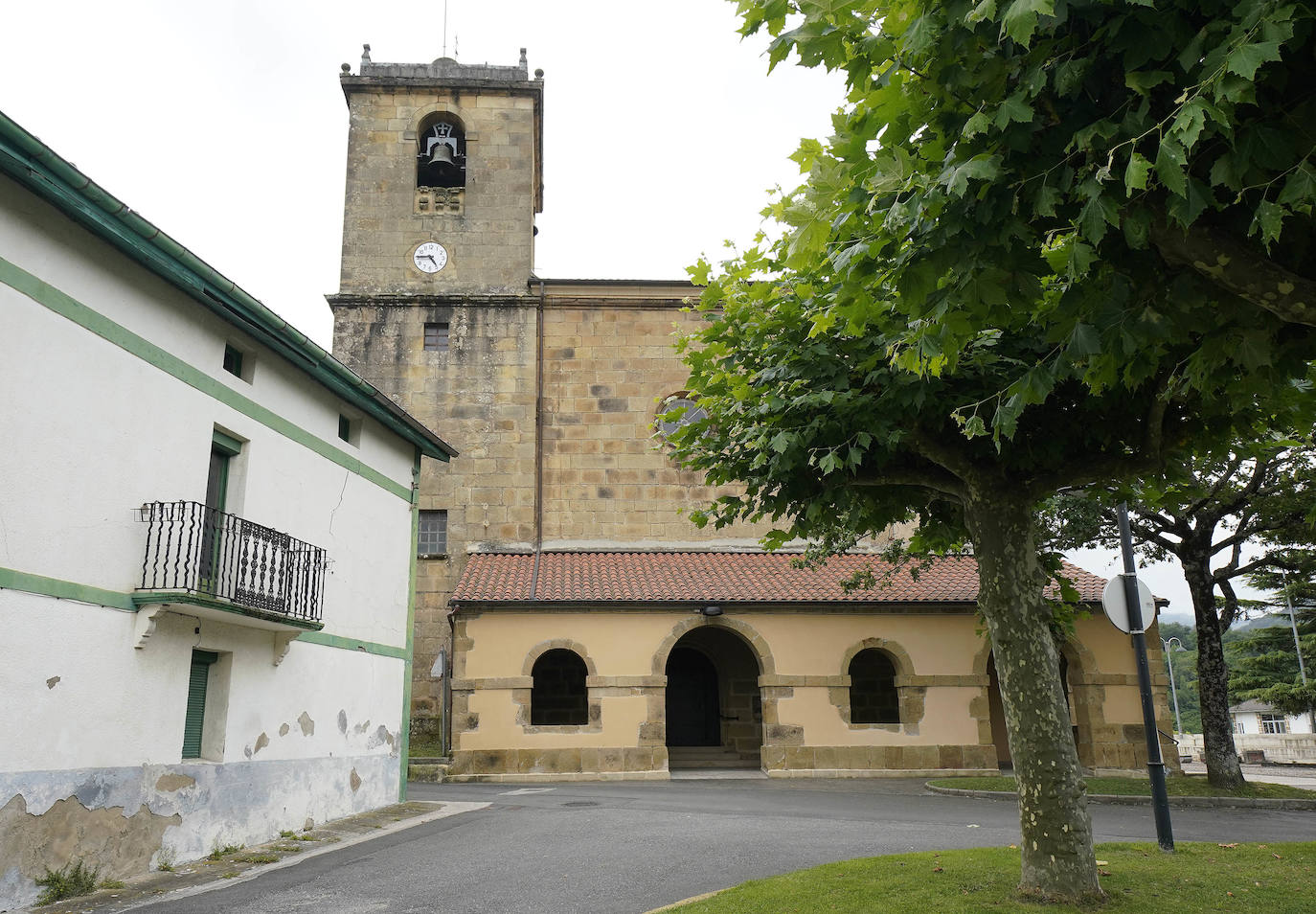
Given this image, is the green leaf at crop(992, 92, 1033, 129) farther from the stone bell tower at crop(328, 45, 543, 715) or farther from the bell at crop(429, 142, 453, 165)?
the bell at crop(429, 142, 453, 165)

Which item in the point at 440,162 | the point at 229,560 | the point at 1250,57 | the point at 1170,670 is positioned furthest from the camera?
the point at 1170,670

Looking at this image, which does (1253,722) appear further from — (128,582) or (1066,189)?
(1066,189)

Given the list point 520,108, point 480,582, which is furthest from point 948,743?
point 520,108

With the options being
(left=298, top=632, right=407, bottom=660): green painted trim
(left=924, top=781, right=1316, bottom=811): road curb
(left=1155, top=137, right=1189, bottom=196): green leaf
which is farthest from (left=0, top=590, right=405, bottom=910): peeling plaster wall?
(left=924, top=781, right=1316, bottom=811): road curb

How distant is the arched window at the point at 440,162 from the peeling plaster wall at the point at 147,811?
17407 mm

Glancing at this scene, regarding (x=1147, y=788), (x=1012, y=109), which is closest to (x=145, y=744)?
(x=1012, y=109)

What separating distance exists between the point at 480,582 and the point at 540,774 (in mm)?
4183

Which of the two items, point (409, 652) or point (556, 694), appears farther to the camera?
point (556, 694)

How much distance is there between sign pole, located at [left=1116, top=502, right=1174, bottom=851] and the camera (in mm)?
8469

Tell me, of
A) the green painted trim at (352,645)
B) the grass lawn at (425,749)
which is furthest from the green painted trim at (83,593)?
the grass lawn at (425,749)

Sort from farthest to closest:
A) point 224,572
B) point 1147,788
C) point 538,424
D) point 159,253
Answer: point 538,424, point 1147,788, point 224,572, point 159,253

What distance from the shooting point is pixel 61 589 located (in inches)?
307

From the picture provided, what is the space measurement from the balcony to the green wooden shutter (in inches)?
22.4

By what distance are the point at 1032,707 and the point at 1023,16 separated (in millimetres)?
5322
